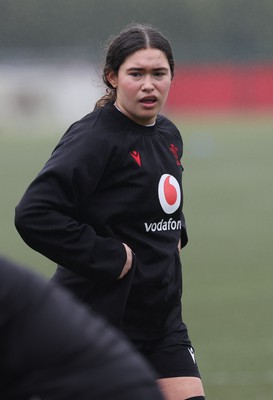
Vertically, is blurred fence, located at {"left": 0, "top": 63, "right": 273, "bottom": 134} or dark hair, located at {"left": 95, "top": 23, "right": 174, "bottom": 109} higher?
blurred fence, located at {"left": 0, "top": 63, "right": 273, "bottom": 134}

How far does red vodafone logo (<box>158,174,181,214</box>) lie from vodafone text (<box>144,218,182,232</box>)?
1.8 inches

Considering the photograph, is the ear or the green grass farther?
the green grass

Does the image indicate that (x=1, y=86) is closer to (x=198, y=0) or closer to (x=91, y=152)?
(x=198, y=0)

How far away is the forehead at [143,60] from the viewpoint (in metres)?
5.13

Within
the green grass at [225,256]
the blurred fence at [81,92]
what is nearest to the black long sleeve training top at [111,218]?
the green grass at [225,256]

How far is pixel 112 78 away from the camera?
525cm

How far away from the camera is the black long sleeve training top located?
492 cm

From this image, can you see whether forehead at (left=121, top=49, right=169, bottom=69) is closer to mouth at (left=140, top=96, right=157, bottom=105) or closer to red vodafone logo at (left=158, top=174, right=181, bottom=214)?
mouth at (left=140, top=96, right=157, bottom=105)

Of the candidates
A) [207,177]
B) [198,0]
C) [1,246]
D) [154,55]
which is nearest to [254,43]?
[198,0]

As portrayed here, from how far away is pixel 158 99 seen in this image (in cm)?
516

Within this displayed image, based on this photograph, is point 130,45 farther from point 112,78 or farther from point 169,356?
point 169,356

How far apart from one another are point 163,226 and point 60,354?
8.97 feet

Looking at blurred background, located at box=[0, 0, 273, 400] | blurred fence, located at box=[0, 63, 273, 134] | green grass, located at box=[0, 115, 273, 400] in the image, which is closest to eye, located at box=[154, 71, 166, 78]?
blurred background, located at box=[0, 0, 273, 400]

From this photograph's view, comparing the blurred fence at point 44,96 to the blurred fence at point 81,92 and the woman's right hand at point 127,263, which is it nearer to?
the blurred fence at point 81,92
